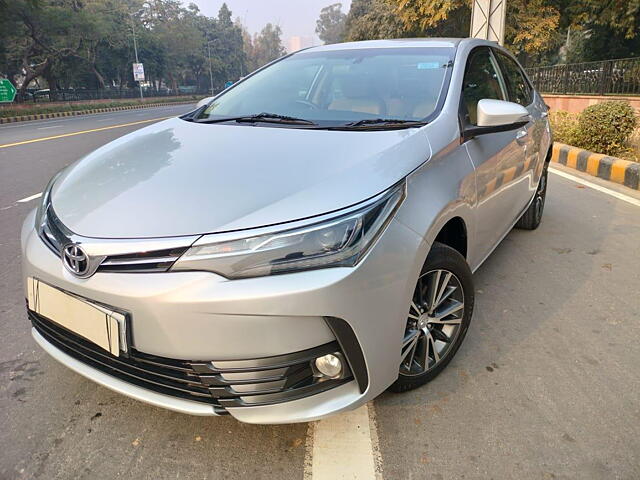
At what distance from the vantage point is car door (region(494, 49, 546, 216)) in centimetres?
304

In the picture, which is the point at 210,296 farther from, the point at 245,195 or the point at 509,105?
the point at 509,105

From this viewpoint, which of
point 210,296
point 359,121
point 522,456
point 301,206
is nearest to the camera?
point 210,296

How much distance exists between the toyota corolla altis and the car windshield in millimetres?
38

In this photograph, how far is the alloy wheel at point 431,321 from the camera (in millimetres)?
1943

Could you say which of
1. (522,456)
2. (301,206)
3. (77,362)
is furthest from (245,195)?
(522,456)

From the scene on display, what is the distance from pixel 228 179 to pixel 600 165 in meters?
5.89

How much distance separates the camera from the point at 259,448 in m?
1.78

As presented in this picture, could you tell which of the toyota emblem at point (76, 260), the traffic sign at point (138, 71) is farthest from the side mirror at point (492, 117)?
the traffic sign at point (138, 71)

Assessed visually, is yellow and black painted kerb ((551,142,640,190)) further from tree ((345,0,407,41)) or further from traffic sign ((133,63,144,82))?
traffic sign ((133,63,144,82))

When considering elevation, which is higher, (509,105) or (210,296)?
(509,105)

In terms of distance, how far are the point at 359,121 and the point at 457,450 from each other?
53.8 inches

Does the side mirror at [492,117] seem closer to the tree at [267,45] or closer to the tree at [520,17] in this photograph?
the tree at [520,17]

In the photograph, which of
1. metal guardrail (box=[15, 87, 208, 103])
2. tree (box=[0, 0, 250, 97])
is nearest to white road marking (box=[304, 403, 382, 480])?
tree (box=[0, 0, 250, 97])

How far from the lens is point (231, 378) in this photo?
1.53 m
